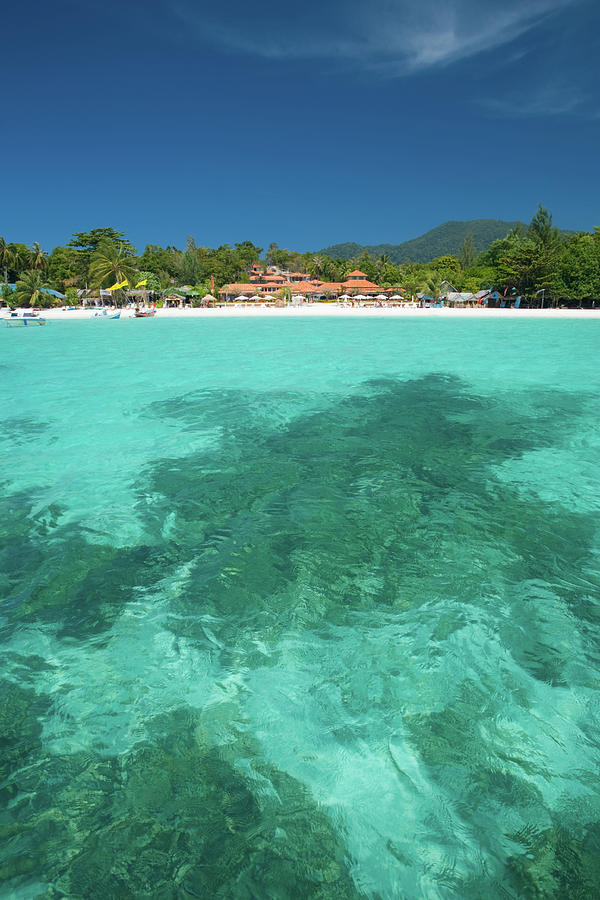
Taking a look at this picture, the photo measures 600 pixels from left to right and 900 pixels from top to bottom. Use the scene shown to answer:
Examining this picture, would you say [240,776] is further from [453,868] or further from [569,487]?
[569,487]

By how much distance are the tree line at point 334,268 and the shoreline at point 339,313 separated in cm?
308

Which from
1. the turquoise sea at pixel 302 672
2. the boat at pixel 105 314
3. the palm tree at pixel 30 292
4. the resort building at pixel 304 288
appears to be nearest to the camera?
the turquoise sea at pixel 302 672

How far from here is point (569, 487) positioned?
20.5 ft

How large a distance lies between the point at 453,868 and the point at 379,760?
57 cm

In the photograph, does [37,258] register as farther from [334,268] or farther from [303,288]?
[334,268]

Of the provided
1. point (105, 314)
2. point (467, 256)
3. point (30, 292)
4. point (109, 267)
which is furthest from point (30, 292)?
point (467, 256)

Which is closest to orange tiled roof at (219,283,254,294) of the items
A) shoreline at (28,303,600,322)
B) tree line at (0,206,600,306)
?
tree line at (0,206,600,306)

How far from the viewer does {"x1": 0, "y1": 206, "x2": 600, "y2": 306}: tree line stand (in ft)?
157

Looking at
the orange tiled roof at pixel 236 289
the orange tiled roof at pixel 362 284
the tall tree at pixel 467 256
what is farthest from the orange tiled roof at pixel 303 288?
the tall tree at pixel 467 256

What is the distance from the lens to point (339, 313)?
170 ft

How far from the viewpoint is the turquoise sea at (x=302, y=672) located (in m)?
2.24

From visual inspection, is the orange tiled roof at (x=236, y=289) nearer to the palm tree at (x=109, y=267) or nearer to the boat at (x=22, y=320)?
the palm tree at (x=109, y=267)

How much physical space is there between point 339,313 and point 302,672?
51129 mm

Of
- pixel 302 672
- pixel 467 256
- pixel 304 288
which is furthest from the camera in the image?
pixel 467 256
